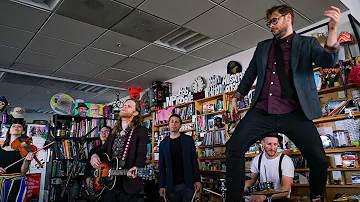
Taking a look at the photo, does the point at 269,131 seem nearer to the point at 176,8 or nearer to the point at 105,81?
the point at 176,8

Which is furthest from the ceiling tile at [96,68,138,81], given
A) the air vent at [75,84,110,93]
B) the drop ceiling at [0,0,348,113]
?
the air vent at [75,84,110,93]

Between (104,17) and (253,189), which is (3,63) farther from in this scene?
(253,189)

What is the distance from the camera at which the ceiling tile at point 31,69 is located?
5.47 m

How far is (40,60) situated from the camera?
5.23 metres

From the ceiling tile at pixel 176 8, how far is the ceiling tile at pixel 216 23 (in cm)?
14

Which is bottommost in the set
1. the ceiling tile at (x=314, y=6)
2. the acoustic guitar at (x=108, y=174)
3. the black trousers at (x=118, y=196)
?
the black trousers at (x=118, y=196)

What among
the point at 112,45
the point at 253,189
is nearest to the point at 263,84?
the point at 253,189

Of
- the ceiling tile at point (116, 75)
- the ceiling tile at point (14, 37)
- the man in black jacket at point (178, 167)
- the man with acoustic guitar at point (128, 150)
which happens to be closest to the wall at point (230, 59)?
the ceiling tile at point (116, 75)

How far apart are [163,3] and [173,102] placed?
289cm

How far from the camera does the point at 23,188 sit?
371cm

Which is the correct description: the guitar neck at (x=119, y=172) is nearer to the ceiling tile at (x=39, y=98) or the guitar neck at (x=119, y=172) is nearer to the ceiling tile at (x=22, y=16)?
the ceiling tile at (x=22, y=16)

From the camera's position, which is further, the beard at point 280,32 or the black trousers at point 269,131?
the beard at point 280,32

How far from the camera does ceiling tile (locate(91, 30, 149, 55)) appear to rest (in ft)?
14.1

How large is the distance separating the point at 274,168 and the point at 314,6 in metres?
2.24
